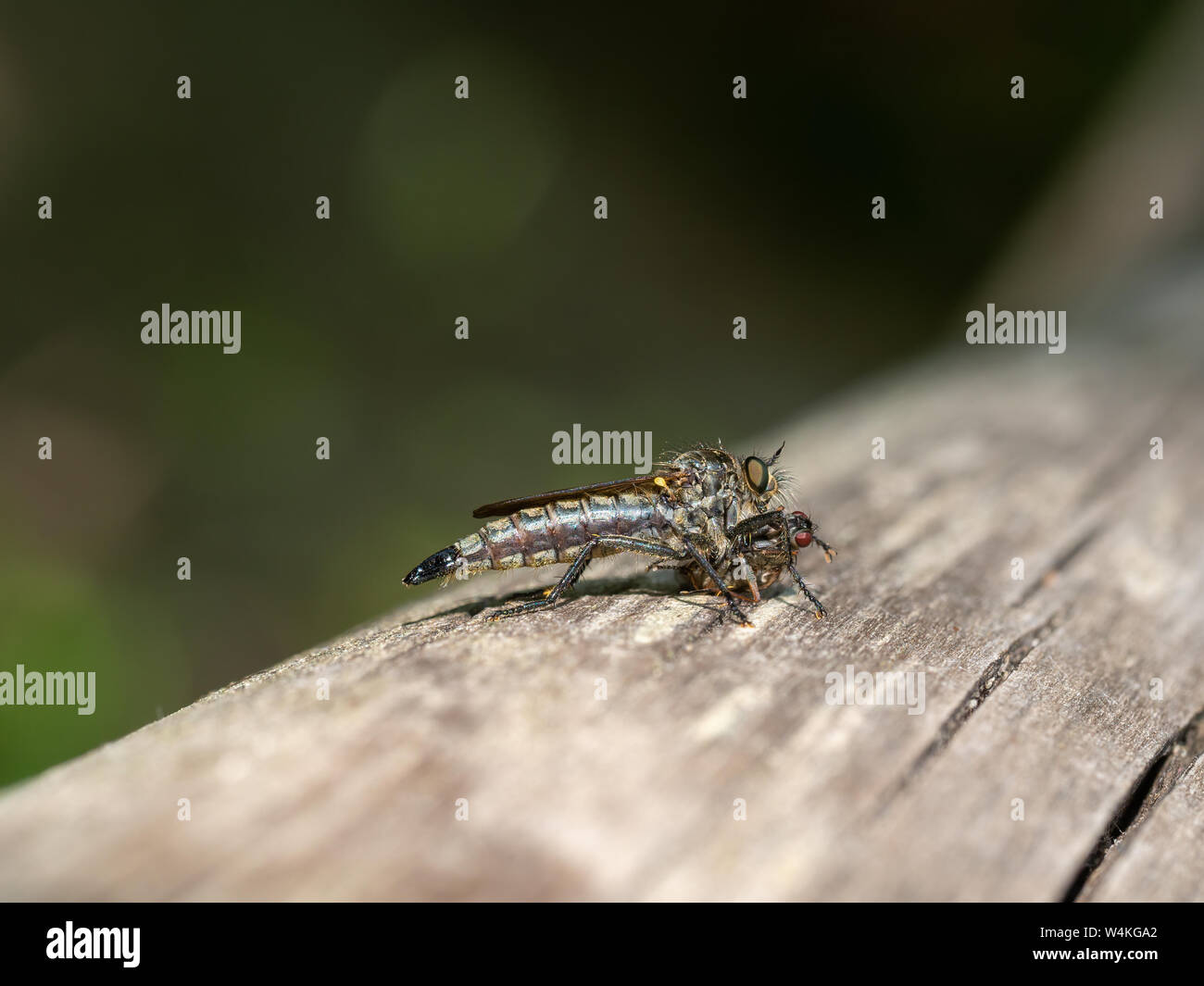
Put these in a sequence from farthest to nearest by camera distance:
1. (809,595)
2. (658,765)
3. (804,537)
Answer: (804,537), (809,595), (658,765)

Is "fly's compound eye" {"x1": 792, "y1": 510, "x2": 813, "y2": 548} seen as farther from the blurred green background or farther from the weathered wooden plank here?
the blurred green background

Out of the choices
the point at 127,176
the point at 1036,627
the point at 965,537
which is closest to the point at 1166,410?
the point at 965,537

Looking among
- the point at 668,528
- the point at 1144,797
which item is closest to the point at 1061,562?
the point at 1144,797

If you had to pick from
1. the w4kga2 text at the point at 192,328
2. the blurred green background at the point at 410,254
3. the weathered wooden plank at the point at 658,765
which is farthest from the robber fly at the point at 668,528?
the w4kga2 text at the point at 192,328

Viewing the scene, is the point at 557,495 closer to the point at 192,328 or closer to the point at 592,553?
the point at 592,553

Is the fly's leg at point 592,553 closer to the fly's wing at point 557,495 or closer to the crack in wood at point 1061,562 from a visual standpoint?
the fly's wing at point 557,495

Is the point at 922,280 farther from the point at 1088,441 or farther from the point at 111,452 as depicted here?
the point at 111,452

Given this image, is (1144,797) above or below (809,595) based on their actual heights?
below
